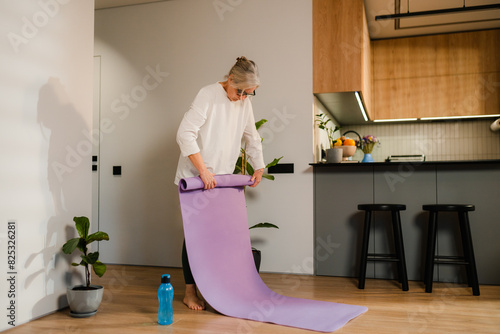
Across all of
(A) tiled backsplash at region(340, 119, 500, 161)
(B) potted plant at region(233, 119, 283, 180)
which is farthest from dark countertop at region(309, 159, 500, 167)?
(A) tiled backsplash at region(340, 119, 500, 161)

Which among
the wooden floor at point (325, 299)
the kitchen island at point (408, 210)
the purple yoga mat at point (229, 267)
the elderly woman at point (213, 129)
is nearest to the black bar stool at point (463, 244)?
the wooden floor at point (325, 299)

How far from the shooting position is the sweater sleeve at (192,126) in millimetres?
2559

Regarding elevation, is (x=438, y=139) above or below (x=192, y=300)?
above

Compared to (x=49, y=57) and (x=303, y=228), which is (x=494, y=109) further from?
(x=49, y=57)

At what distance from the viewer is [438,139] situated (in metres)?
5.43

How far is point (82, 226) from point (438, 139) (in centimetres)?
432

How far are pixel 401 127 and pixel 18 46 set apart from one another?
4.42m

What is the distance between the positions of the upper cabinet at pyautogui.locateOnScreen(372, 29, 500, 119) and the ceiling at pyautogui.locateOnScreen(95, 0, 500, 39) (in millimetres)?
115

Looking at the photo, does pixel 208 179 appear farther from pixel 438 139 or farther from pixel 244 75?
pixel 438 139

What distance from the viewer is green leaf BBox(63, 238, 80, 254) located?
2457mm

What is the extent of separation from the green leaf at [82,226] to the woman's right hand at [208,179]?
70 centimetres

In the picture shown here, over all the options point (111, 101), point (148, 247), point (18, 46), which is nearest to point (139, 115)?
point (111, 101)

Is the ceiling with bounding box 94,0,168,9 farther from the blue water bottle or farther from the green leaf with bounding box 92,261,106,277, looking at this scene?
the blue water bottle

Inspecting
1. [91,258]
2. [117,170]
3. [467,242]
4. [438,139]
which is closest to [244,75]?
[91,258]
